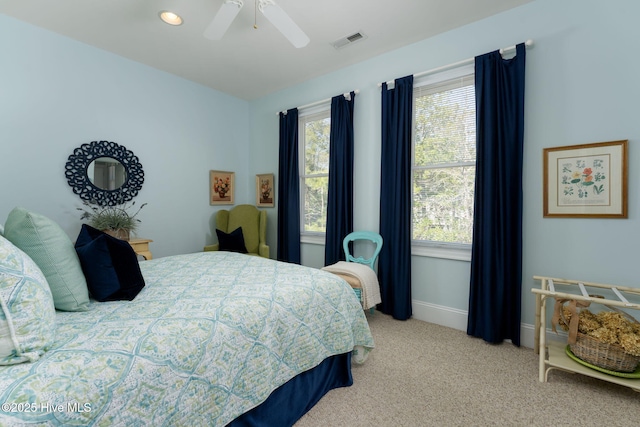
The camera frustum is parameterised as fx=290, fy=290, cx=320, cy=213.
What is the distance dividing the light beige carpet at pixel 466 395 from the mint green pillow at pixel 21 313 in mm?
1215

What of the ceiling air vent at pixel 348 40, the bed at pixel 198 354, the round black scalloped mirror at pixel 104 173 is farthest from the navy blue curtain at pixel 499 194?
the round black scalloped mirror at pixel 104 173

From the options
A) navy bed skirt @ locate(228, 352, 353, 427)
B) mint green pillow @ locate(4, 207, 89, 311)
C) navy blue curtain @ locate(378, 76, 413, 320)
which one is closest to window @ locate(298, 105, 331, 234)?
navy blue curtain @ locate(378, 76, 413, 320)

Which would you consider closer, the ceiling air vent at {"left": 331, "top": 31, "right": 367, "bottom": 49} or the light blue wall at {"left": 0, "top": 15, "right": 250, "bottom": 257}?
the light blue wall at {"left": 0, "top": 15, "right": 250, "bottom": 257}

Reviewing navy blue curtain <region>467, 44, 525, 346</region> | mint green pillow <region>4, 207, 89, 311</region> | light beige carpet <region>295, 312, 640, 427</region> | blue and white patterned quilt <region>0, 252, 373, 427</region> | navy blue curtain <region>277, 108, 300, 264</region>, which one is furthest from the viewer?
navy blue curtain <region>277, 108, 300, 264</region>

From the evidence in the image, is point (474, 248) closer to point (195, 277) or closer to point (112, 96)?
point (195, 277)

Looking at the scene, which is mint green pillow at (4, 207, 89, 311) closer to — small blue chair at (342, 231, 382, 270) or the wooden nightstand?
the wooden nightstand

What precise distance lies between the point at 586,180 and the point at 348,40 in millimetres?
2360

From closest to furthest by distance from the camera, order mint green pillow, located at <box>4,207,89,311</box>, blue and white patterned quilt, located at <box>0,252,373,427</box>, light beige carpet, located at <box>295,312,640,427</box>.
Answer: blue and white patterned quilt, located at <box>0,252,373,427</box> → mint green pillow, located at <box>4,207,89,311</box> → light beige carpet, located at <box>295,312,640,427</box>

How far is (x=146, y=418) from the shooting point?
0.94 meters

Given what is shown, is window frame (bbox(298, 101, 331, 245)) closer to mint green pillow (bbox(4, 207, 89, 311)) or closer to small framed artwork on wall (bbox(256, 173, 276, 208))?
small framed artwork on wall (bbox(256, 173, 276, 208))

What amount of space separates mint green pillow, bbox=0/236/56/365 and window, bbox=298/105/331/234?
2937mm

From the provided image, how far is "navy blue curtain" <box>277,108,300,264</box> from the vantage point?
388 cm

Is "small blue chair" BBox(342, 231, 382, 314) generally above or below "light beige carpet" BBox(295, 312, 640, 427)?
above

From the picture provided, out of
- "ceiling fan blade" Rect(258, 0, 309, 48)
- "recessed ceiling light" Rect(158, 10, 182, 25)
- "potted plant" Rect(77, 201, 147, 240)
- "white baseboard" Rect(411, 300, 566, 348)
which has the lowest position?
"white baseboard" Rect(411, 300, 566, 348)
